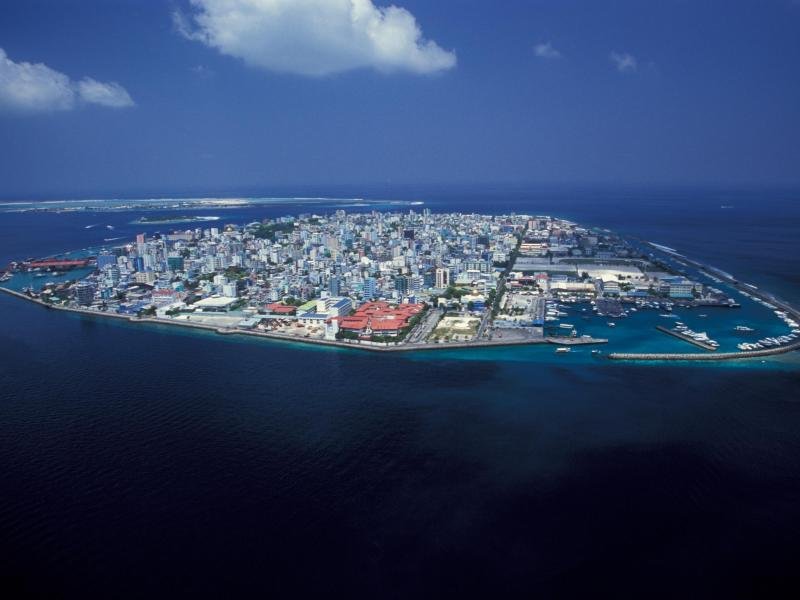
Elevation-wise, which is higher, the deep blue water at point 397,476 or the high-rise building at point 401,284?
the high-rise building at point 401,284

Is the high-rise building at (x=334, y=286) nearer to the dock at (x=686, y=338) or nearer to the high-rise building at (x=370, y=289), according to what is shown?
the high-rise building at (x=370, y=289)

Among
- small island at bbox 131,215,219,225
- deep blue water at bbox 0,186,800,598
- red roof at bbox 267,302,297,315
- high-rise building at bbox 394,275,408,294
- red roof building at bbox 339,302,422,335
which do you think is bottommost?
deep blue water at bbox 0,186,800,598

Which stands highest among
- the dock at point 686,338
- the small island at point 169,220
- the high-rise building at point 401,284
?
the small island at point 169,220

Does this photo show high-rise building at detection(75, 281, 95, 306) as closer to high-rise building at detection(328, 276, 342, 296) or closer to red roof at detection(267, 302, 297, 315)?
red roof at detection(267, 302, 297, 315)

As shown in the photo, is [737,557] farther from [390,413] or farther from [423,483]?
[390,413]

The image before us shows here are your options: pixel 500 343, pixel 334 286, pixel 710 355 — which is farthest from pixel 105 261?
pixel 710 355

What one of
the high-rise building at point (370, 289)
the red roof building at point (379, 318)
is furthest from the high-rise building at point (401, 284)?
the red roof building at point (379, 318)

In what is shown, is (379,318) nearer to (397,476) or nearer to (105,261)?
(397,476)

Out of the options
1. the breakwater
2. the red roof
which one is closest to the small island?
the red roof
